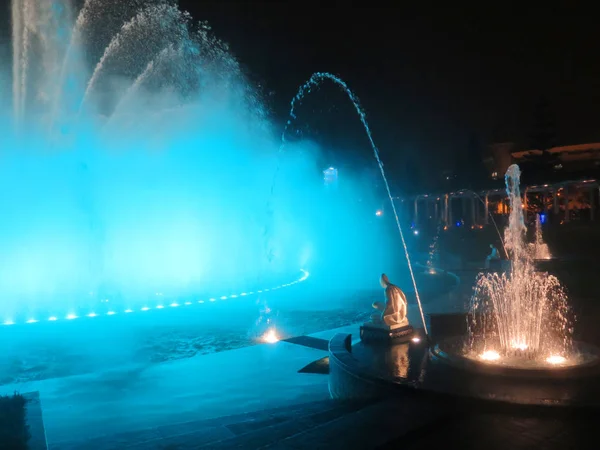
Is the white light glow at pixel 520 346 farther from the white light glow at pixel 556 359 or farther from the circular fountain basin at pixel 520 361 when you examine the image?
the white light glow at pixel 556 359

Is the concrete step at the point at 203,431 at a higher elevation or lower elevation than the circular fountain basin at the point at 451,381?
lower

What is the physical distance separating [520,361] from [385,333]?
2.27m

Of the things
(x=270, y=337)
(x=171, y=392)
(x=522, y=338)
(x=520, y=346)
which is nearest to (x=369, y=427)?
(x=171, y=392)

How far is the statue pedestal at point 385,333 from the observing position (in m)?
9.03

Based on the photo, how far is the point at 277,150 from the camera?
29.4 m

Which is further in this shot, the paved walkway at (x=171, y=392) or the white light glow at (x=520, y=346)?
the white light glow at (x=520, y=346)

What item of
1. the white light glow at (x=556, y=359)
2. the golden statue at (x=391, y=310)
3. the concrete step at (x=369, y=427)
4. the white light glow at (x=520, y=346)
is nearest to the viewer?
the concrete step at (x=369, y=427)

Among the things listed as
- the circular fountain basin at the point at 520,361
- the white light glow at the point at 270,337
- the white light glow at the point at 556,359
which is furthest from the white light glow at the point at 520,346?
the white light glow at the point at 270,337

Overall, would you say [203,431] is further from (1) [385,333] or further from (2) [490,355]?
(2) [490,355]

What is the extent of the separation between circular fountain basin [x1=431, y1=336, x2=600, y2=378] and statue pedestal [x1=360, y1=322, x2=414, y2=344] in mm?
732

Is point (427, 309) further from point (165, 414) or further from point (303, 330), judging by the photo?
point (165, 414)

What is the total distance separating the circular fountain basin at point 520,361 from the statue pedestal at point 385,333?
0.73 metres

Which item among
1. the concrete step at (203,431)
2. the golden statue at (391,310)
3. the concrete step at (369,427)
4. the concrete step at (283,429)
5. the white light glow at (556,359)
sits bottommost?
the concrete step at (203,431)

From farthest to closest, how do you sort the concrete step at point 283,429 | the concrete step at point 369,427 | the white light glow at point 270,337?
the white light glow at point 270,337 → the concrete step at point 283,429 → the concrete step at point 369,427
